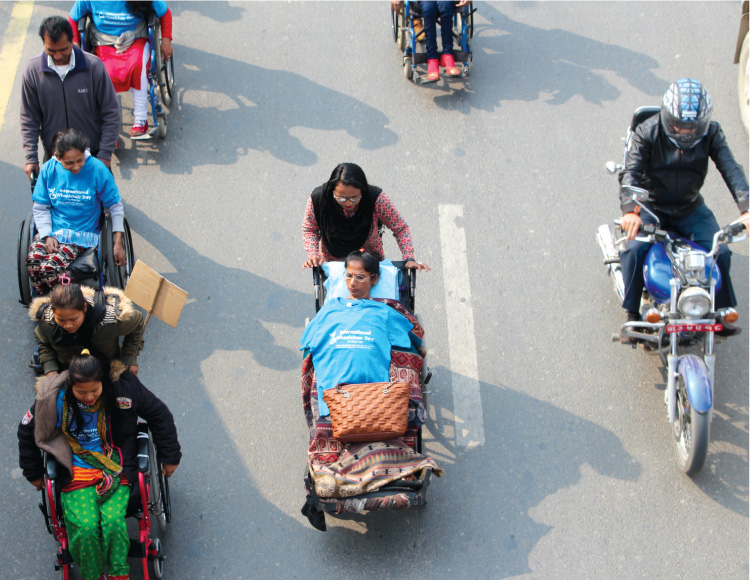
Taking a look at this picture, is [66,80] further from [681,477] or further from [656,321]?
[681,477]

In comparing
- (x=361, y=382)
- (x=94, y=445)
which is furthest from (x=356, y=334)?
(x=94, y=445)

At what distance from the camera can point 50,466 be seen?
5.26 m

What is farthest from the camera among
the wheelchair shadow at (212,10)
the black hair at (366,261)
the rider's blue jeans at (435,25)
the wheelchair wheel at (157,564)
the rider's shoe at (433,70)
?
the wheelchair shadow at (212,10)

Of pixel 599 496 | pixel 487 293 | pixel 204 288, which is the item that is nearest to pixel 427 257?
pixel 487 293

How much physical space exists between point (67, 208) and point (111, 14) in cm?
223

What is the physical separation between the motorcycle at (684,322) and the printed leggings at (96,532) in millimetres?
3453

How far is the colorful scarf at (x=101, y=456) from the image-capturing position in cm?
535

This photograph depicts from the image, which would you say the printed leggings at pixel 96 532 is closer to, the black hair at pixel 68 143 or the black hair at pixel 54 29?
the black hair at pixel 68 143

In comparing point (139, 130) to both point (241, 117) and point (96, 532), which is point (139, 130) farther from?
point (96, 532)

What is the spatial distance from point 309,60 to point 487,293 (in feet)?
10.9

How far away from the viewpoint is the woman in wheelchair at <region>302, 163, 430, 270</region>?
6.43 meters

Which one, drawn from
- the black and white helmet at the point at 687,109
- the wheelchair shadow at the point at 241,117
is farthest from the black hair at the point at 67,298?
the black and white helmet at the point at 687,109


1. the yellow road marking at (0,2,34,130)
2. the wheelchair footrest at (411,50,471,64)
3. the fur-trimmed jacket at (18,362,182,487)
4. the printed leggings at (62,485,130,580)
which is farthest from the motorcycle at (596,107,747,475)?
the yellow road marking at (0,2,34,130)

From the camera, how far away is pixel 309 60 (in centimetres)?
936
